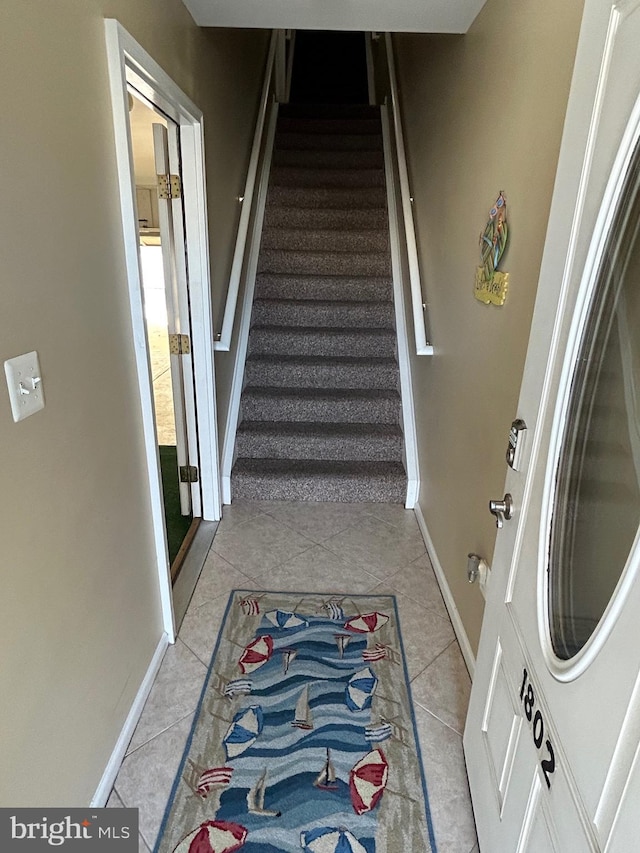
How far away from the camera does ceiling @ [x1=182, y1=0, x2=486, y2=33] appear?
6.35 feet

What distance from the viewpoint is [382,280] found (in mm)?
3695

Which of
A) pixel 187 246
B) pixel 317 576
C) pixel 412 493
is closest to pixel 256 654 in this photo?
pixel 317 576

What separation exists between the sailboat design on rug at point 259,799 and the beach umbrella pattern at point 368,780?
217 mm

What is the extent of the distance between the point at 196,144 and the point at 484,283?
1.35 metres

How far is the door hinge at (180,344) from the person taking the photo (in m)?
2.54

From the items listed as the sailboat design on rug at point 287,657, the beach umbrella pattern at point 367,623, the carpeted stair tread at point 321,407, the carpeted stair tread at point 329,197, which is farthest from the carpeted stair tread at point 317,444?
the carpeted stair tread at point 329,197

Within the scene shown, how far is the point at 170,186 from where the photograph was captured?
232 cm

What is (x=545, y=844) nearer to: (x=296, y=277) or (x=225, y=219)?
(x=225, y=219)

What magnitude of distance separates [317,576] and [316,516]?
0.50 meters

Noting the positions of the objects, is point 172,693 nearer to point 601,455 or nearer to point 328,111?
point 601,455

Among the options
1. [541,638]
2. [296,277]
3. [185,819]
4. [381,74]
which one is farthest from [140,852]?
[381,74]

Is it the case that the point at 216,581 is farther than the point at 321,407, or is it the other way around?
the point at 321,407

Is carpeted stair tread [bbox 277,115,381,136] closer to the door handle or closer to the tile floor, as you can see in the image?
the tile floor

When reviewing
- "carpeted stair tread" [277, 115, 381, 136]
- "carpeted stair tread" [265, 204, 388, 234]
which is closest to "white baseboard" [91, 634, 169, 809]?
"carpeted stair tread" [265, 204, 388, 234]
